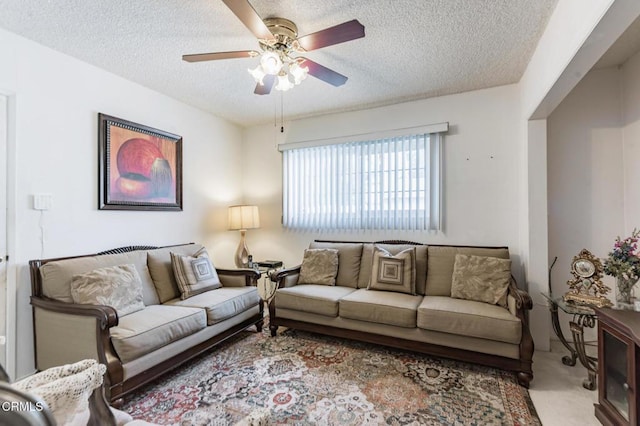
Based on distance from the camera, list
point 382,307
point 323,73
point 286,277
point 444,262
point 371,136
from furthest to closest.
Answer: point 371,136 → point 286,277 → point 444,262 → point 382,307 → point 323,73

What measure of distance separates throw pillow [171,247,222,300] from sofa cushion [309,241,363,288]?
53.1 inches

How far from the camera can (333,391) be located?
83.7 inches

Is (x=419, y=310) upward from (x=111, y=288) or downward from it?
downward

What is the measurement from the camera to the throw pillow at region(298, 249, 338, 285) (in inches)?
134

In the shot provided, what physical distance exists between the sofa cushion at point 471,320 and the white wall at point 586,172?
1116mm

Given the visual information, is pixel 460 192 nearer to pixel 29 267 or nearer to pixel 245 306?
pixel 245 306

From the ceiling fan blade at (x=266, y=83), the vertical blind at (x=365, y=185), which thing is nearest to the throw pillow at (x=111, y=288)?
the ceiling fan blade at (x=266, y=83)

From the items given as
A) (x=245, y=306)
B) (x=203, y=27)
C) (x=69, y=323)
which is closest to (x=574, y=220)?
(x=245, y=306)

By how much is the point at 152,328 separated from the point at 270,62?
198 centimetres

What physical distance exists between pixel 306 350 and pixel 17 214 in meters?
2.50

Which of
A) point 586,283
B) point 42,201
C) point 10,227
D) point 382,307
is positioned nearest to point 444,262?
point 382,307

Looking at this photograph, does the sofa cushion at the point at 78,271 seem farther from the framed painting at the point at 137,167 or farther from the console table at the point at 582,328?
the console table at the point at 582,328

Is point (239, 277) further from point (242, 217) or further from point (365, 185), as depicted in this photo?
point (365, 185)

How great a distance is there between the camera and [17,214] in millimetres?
2246
